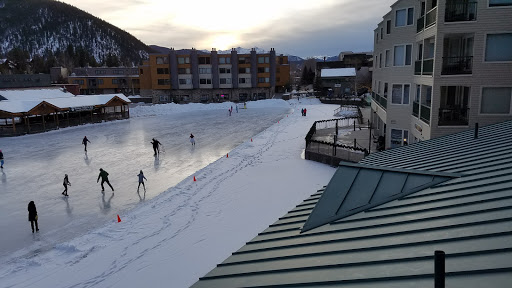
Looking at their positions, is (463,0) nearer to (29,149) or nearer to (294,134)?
(294,134)

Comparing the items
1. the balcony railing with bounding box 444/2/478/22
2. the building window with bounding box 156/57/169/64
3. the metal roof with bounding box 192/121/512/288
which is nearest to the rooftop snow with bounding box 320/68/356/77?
the building window with bounding box 156/57/169/64

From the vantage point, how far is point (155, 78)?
7612cm

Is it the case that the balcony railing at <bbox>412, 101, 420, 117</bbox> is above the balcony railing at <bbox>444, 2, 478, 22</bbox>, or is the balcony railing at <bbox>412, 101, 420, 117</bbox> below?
below

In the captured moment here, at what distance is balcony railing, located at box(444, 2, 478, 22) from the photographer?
47.3ft

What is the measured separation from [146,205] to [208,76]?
66.3 meters

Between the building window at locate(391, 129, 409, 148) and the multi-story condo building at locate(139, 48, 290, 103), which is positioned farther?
the multi-story condo building at locate(139, 48, 290, 103)

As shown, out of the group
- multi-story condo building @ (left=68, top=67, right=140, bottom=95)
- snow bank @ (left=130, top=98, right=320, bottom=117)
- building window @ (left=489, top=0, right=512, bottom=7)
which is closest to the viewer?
building window @ (left=489, top=0, right=512, bottom=7)

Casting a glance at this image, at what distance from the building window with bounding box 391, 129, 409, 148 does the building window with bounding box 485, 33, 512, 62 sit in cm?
762

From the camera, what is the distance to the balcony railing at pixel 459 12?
14.4m

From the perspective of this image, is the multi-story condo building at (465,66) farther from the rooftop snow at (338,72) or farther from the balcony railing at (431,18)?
the rooftop snow at (338,72)

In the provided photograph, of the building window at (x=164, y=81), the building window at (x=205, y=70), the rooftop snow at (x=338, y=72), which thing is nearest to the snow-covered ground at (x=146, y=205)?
the building window at (x=164, y=81)

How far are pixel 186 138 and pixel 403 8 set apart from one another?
21432 millimetres

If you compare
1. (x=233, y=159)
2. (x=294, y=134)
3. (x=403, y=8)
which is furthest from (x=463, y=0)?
(x=294, y=134)

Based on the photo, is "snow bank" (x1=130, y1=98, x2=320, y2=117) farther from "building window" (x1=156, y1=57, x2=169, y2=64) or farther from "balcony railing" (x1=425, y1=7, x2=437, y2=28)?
"balcony railing" (x1=425, y1=7, x2=437, y2=28)
